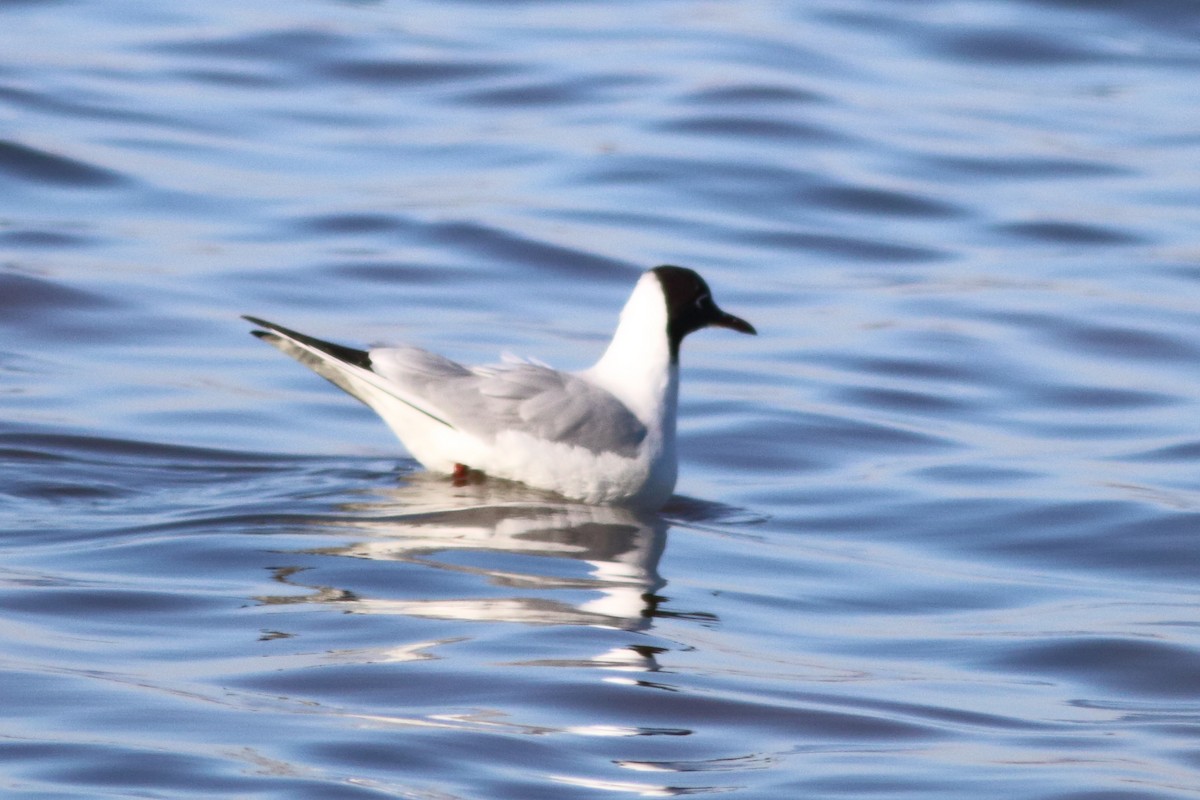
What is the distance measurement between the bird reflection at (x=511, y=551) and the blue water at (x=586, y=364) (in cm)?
3

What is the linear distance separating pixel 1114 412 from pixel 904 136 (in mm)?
7106

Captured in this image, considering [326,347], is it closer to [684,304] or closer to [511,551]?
[511,551]

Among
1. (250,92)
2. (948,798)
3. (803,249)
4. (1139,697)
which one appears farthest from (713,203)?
(948,798)

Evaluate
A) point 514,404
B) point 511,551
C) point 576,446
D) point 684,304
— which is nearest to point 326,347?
point 514,404

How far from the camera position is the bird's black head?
9.49 metres

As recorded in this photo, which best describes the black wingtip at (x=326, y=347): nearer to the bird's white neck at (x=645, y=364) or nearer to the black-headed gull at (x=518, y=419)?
the black-headed gull at (x=518, y=419)

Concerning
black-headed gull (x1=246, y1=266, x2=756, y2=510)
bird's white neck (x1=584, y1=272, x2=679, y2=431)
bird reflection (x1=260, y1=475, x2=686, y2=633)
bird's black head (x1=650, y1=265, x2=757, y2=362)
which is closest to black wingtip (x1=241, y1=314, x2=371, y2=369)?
black-headed gull (x1=246, y1=266, x2=756, y2=510)

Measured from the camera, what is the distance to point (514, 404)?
9.00m

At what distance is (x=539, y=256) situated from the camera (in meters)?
14.2

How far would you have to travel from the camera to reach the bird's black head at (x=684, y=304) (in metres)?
9.49

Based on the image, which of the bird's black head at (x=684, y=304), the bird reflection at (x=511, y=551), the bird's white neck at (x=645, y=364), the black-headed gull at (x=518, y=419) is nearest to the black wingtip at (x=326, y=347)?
the black-headed gull at (x=518, y=419)

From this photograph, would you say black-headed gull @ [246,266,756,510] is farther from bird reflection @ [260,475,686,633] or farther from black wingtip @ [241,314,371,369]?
bird reflection @ [260,475,686,633]

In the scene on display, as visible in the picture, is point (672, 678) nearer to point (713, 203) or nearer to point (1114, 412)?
point (1114, 412)

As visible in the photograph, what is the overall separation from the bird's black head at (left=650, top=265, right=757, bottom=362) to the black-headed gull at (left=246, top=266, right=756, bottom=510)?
1.46ft
